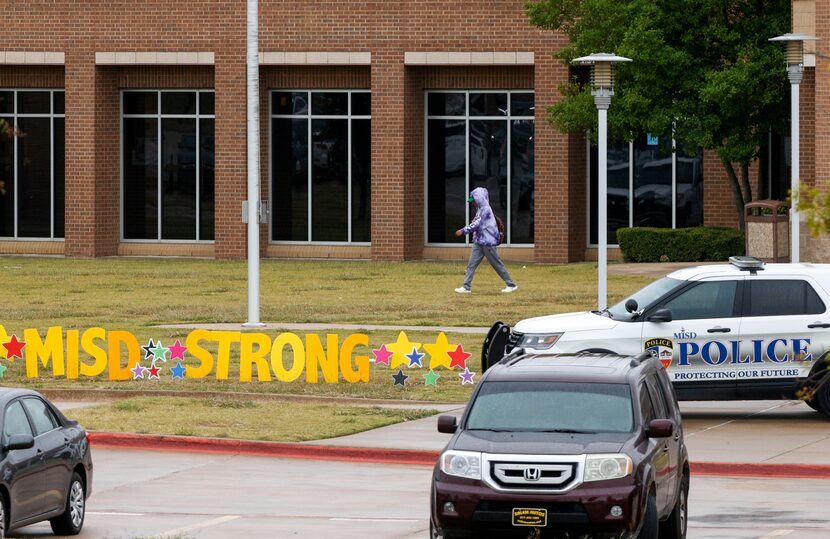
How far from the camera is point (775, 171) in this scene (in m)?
39.8

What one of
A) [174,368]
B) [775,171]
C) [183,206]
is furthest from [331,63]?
[174,368]

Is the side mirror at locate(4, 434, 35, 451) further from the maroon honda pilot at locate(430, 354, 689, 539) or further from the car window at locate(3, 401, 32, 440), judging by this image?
the maroon honda pilot at locate(430, 354, 689, 539)

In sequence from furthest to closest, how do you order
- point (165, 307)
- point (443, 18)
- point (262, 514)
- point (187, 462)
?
point (443, 18) < point (165, 307) < point (187, 462) < point (262, 514)

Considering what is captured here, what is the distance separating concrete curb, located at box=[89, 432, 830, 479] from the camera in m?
16.0

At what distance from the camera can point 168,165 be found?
44969mm

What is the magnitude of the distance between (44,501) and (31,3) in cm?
3389

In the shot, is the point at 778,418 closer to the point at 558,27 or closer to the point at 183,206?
the point at 558,27

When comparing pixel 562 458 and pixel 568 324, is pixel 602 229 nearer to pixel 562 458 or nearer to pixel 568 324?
pixel 568 324

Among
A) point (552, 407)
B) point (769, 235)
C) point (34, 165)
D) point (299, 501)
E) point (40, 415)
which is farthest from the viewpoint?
point (34, 165)

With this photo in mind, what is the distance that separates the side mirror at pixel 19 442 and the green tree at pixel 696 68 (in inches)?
961

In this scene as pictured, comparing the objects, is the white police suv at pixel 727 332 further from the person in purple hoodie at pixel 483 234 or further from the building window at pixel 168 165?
the building window at pixel 168 165

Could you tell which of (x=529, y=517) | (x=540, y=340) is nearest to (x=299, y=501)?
(x=529, y=517)

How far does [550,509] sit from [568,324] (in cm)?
787

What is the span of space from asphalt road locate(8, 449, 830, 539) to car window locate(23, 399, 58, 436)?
34.3 inches
